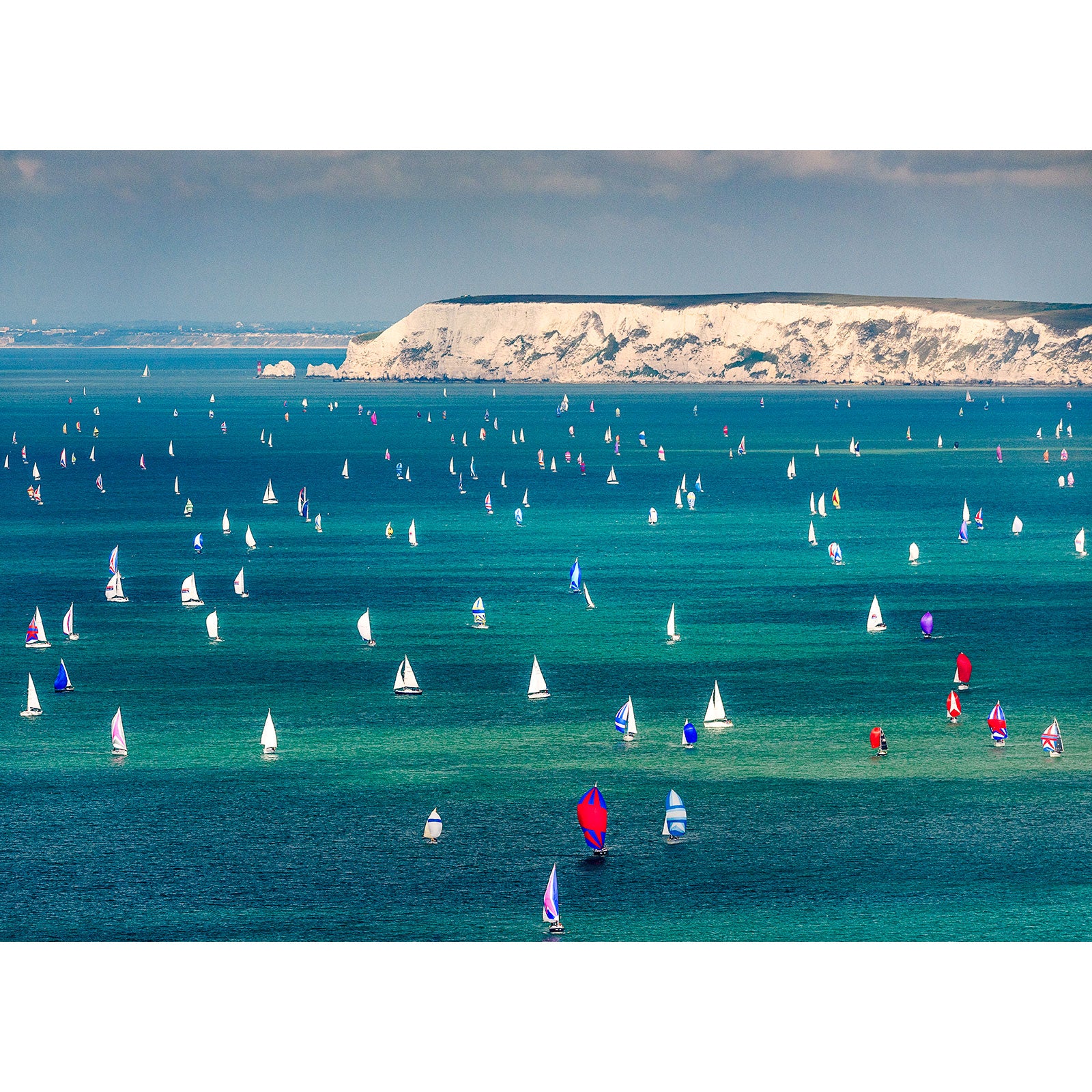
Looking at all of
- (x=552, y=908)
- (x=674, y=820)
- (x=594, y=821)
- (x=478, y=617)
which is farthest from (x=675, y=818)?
(x=478, y=617)

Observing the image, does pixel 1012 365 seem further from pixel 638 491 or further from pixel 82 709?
Result: pixel 82 709

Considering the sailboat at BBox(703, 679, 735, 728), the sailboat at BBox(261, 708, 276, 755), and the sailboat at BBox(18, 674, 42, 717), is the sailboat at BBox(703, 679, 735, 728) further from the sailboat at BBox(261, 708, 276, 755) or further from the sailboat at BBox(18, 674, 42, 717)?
the sailboat at BBox(18, 674, 42, 717)

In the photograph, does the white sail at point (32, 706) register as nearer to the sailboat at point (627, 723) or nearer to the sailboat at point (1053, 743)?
the sailboat at point (627, 723)

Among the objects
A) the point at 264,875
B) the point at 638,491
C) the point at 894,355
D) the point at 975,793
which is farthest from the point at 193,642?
the point at 894,355

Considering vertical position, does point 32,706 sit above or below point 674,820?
above

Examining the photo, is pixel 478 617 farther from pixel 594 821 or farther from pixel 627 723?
pixel 594 821

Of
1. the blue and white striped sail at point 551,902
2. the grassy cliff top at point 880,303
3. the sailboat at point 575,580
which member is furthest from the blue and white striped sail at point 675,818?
the grassy cliff top at point 880,303

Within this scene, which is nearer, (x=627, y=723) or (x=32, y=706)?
(x=627, y=723)

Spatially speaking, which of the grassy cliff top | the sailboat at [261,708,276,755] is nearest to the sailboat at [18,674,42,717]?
the sailboat at [261,708,276,755]
